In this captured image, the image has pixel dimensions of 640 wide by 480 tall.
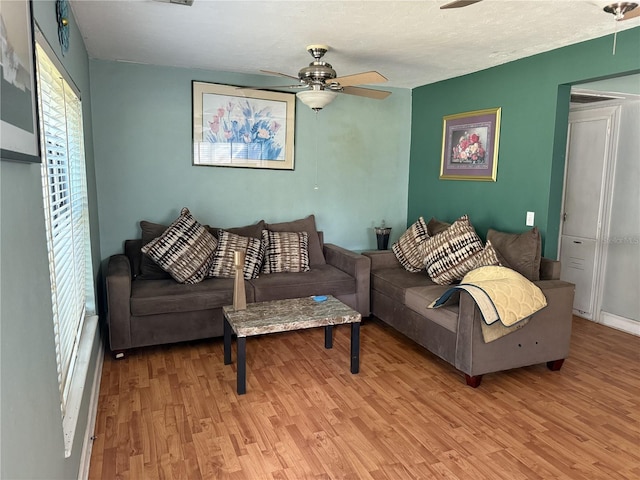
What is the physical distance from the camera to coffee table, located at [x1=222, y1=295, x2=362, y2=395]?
9.25ft

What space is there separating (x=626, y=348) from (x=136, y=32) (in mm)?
4462

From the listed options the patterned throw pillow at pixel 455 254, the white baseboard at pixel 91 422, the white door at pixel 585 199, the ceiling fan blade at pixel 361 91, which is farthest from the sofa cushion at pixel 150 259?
the white door at pixel 585 199

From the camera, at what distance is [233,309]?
3.17m

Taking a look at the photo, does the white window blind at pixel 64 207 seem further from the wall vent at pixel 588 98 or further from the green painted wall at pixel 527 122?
the wall vent at pixel 588 98

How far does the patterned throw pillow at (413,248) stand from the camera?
413cm

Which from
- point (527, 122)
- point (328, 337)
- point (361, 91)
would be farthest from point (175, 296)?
point (527, 122)

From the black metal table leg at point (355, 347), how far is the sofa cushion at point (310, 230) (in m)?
1.38

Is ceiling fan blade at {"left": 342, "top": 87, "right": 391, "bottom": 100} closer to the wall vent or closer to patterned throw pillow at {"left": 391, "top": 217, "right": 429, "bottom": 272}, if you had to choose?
patterned throw pillow at {"left": 391, "top": 217, "right": 429, "bottom": 272}

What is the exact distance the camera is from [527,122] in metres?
3.64

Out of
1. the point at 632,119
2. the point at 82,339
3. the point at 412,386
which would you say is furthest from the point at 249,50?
the point at 632,119

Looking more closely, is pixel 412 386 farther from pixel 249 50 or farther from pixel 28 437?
pixel 249 50

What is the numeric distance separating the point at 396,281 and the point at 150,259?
7.01 feet

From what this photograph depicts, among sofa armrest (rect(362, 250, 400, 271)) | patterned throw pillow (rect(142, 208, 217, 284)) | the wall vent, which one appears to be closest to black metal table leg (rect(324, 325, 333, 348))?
sofa armrest (rect(362, 250, 400, 271))

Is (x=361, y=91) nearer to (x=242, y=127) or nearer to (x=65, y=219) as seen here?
(x=242, y=127)
